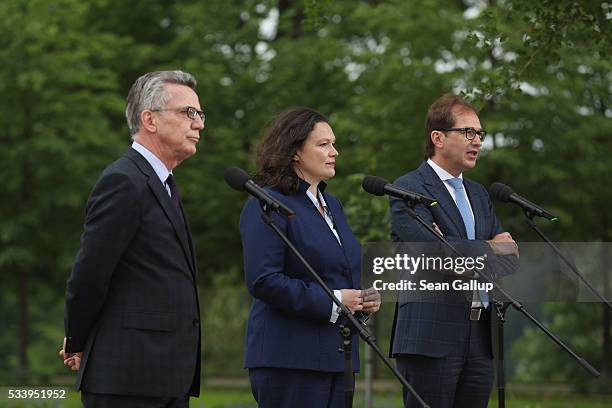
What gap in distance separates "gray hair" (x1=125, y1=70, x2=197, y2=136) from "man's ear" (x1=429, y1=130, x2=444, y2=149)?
1.77m

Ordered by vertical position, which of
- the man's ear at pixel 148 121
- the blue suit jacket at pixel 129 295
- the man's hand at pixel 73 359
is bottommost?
the man's hand at pixel 73 359

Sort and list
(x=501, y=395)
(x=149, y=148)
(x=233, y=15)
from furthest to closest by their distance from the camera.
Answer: (x=233, y=15) → (x=501, y=395) → (x=149, y=148)

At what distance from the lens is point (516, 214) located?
18.4m

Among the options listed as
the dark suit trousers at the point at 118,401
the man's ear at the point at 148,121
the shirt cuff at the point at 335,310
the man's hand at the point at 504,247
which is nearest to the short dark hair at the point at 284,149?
the shirt cuff at the point at 335,310

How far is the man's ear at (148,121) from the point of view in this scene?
492 centimetres

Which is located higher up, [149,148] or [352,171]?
[352,171]

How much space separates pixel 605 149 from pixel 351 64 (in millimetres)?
4884

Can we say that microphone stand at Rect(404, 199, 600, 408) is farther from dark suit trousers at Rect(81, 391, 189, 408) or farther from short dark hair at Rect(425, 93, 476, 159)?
dark suit trousers at Rect(81, 391, 189, 408)

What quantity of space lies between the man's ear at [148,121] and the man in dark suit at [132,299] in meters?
0.16

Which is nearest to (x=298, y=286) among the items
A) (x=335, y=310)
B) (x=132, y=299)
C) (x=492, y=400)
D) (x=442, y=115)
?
(x=335, y=310)

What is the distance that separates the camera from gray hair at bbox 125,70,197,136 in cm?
493

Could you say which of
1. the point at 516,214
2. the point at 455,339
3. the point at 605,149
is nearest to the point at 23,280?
the point at 516,214

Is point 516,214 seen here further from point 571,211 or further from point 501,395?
point 501,395

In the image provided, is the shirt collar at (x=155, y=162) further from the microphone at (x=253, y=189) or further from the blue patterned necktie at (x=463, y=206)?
the blue patterned necktie at (x=463, y=206)
